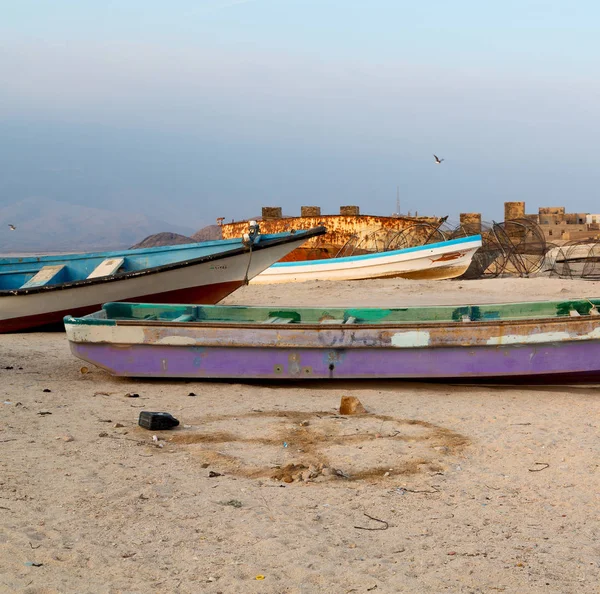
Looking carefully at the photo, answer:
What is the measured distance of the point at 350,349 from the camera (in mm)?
7402

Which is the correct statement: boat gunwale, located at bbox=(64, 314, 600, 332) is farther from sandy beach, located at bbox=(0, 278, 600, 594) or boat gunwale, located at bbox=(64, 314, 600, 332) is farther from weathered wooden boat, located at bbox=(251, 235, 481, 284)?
weathered wooden boat, located at bbox=(251, 235, 481, 284)

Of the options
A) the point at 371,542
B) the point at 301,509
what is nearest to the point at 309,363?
the point at 301,509

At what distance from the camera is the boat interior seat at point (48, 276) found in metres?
12.2

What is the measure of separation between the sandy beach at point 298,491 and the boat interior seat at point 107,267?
15.8 ft

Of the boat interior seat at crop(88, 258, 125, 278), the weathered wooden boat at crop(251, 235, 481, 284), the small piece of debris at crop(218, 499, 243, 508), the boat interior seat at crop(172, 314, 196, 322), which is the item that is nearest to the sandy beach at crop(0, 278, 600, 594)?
the small piece of debris at crop(218, 499, 243, 508)

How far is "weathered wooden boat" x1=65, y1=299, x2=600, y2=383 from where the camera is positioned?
7.18 meters

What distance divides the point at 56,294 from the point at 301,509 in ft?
26.4

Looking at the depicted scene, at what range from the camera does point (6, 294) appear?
450 inches

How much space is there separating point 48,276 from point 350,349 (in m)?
6.82

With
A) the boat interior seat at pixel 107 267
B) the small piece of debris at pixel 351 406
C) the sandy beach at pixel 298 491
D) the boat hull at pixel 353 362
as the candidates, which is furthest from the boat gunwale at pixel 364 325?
the boat interior seat at pixel 107 267

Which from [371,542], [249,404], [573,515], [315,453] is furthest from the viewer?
[249,404]

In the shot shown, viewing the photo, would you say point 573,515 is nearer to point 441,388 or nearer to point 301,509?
point 301,509

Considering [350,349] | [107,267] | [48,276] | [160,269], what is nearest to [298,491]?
[350,349]

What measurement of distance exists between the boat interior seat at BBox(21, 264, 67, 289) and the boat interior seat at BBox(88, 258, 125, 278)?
23.2 inches
